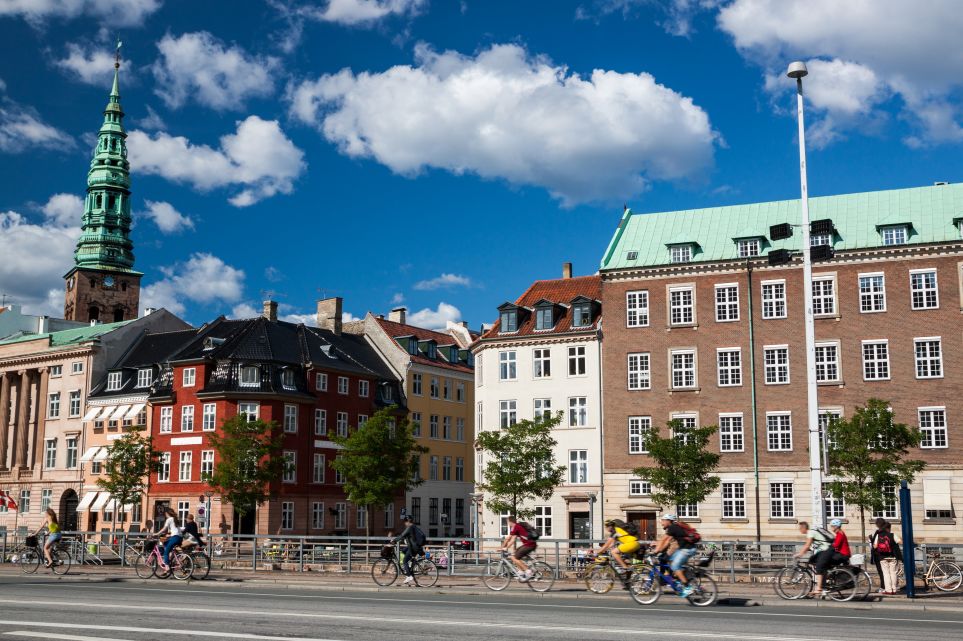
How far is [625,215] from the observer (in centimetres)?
5709

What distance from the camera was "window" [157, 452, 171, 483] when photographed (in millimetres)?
64812

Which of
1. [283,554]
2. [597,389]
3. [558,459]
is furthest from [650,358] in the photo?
[283,554]

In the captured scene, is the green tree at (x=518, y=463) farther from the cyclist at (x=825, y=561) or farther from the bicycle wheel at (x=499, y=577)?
the cyclist at (x=825, y=561)

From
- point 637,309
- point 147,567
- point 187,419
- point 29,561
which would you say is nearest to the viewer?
point 147,567

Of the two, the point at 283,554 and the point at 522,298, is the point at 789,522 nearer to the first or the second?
the point at 522,298

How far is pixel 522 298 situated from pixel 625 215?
8483 millimetres

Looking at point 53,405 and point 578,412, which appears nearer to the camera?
point 578,412

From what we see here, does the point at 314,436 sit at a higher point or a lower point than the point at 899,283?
lower

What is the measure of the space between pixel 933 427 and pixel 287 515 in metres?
37.6

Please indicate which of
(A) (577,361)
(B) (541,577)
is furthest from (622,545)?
(A) (577,361)

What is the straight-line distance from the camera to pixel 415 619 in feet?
55.3

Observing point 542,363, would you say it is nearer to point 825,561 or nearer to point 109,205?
point 825,561

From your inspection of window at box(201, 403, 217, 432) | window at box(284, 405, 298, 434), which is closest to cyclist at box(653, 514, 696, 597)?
window at box(284, 405, 298, 434)

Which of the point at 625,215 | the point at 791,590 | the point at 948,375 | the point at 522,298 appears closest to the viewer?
the point at 791,590
